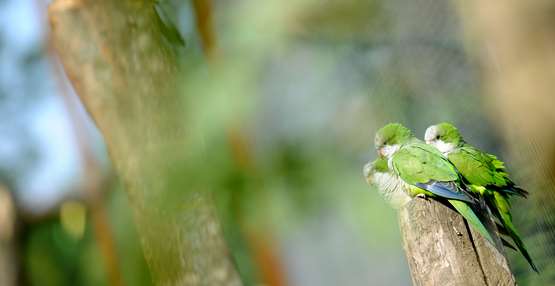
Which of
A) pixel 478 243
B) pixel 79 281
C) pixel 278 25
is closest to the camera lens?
pixel 478 243

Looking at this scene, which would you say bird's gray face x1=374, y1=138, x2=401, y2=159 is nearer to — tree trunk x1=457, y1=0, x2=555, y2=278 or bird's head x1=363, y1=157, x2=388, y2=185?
bird's head x1=363, y1=157, x2=388, y2=185

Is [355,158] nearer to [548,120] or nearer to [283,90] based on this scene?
[283,90]

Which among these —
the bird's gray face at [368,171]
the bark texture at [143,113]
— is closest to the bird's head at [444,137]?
the bird's gray face at [368,171]

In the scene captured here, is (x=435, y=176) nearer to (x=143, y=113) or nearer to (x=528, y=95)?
(x=528, y=95)

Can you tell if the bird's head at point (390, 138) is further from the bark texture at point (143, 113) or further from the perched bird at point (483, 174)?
the bark texture at point (143, 113)

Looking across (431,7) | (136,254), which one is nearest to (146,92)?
(136,254)
